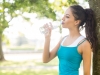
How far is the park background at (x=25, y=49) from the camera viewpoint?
8.30 meters

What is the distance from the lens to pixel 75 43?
1.31 metres

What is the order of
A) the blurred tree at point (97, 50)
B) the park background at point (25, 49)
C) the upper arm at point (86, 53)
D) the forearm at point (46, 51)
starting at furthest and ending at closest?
the park background at point (25, 49), the blurred tree at point (97, 50), the forearm at point (46, 51), the upper arm at point (86, 53)

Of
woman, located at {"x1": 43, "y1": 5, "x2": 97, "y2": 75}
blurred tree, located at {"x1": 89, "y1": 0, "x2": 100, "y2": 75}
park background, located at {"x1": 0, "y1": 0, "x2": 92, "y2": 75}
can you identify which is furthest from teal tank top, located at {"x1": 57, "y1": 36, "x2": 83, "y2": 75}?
park background, located at {"x1": 0, "y1": 0, "x2": 92, "y2": 75}

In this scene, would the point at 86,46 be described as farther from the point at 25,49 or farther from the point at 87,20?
the point at 25,49

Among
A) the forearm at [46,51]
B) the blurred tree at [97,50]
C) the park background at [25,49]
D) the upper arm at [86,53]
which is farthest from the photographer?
the park background at [25,49]

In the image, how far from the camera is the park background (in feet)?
27.2

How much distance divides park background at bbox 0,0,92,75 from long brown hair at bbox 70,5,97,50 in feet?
17.5

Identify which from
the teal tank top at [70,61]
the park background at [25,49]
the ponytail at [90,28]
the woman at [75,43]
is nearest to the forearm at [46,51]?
the woman at [75,43]

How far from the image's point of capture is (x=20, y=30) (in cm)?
1192

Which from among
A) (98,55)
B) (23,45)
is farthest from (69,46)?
(23,45)

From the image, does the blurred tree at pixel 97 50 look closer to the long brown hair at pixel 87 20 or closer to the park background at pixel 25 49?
the long brown hair at pixel 87 20

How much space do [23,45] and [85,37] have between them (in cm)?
1789

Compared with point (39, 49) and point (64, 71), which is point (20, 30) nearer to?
point (39, 49)

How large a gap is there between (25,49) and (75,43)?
52.9 ft
